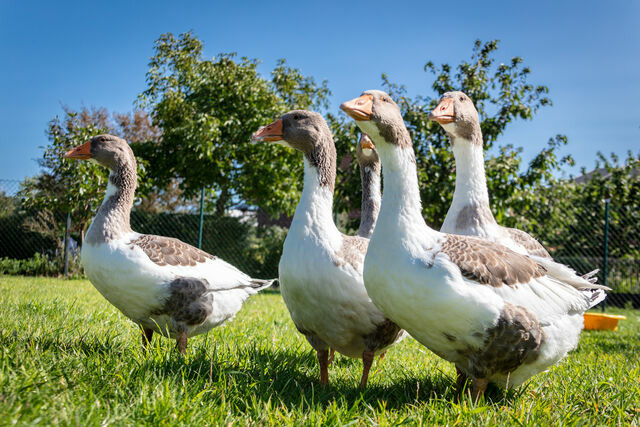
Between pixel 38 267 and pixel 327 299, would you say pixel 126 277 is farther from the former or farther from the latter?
pixel 38 267

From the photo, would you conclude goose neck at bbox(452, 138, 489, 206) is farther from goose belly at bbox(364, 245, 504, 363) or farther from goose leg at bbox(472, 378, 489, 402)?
goose leg at bbox(472, 378, 489, 402)

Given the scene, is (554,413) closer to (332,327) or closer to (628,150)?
A: (332,327)

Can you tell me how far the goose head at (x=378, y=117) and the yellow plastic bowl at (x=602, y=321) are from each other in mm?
6224

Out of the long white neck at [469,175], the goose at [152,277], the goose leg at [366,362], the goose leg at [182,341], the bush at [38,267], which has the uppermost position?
the long white neck at [469,175]

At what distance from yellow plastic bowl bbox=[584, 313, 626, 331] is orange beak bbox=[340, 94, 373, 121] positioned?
645cm

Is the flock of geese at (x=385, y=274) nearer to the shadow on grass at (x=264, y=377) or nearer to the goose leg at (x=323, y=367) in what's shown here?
the goose leg at (x=323, y=367)

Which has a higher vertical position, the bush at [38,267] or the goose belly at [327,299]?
the goose belly at [327,299]

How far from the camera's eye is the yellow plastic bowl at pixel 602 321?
7.16 m

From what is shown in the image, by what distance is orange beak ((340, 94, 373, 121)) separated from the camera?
2404 mm

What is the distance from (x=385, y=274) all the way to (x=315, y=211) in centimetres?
82

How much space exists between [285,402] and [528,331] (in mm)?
1346

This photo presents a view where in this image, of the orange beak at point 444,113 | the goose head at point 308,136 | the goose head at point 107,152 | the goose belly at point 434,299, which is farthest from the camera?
the goose head at point 107,152

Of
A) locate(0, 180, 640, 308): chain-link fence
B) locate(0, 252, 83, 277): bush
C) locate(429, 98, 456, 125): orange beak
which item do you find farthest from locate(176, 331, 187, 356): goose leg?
locate(0, 252, 83, 277): bush

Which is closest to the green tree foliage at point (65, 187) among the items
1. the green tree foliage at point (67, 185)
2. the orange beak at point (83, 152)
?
the green tree foliage at point (67, 185)
